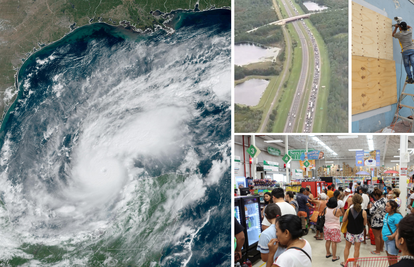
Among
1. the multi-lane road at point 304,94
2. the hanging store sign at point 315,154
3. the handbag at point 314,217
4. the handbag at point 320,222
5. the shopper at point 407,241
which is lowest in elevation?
the handbag at point 320,222

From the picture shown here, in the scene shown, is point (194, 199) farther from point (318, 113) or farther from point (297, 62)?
point (297, 62)

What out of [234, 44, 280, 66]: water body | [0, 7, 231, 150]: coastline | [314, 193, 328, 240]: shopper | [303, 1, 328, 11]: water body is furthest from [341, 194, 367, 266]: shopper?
[0, 7, 231, 150]: coastline

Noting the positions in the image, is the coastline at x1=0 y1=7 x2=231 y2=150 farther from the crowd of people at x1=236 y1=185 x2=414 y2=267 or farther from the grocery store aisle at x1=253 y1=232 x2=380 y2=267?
the grocery store aisle at x1=253 y1=232 x2=380 y2=267

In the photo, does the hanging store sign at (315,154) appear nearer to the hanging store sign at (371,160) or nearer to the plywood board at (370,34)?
the hanging store sign at (371,160)

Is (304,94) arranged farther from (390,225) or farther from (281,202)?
(390,225)

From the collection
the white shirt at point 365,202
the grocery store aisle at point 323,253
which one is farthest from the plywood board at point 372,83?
the white shirt at point 365,202

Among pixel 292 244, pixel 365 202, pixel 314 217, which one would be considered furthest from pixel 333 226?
pixel 292 244
